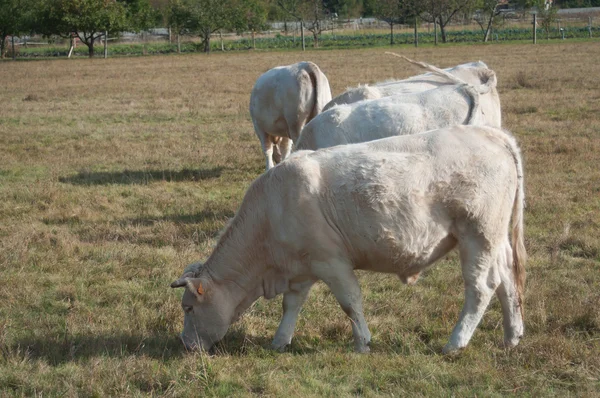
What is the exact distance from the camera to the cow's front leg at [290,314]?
5.88m

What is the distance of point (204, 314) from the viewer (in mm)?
5680

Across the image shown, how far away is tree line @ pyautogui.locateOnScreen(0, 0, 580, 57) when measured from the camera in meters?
61.8

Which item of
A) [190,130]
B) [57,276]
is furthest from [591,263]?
→ [190,130]

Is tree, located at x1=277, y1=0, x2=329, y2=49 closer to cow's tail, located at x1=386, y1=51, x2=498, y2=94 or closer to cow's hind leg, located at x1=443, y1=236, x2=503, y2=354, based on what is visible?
cow's tail, located at x1=386, y1=51, x2=498, y2=94

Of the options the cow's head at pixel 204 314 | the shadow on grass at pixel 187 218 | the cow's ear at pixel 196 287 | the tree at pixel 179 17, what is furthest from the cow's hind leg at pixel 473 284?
the tree at pixel 179 17

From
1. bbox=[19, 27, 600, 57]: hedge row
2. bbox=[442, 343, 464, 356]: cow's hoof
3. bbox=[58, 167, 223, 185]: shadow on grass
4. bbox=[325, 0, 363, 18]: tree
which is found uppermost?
bbox=[325, 0, 363, 18]: tree

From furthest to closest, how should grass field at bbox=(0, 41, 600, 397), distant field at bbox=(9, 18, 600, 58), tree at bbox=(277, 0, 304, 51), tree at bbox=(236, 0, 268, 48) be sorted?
tree at bbox=(277, 0, 304, 51) < tree at bbox=(236, 0, 268, 48) < distant field at bbox=(9, 18, 600, 58) < grass field at bbox=(0, 41, 600, 397)

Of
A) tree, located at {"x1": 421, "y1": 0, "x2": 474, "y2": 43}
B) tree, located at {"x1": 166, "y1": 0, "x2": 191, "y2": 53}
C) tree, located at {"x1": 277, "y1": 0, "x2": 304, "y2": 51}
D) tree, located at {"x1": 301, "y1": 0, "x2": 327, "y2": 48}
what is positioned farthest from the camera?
tree, located at {"x1": 277, "y1": 0, "x2": 304, "y2": 51}

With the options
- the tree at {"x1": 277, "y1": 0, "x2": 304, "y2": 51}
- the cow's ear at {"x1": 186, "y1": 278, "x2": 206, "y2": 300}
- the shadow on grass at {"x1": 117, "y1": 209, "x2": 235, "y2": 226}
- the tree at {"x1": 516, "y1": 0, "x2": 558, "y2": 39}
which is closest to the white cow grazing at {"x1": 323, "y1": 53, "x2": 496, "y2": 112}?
the shadow on grass at {"x1": 117, "y1": 209, "x2": 235, "y2": 226}

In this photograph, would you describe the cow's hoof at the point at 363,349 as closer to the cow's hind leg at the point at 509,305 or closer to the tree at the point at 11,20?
the cow's hind leg at the point at 509,305

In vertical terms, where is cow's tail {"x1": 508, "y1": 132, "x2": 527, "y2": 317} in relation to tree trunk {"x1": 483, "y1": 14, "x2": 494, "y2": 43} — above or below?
below

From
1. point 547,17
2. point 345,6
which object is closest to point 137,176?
point 547,17

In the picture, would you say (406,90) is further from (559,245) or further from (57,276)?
(57,276)

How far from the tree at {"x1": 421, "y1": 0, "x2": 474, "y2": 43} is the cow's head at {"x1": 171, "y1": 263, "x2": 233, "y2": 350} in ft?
186
